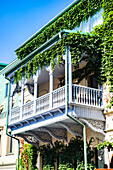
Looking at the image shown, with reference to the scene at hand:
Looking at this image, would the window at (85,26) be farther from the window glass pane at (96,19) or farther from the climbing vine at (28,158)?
the climbing vine at (28,158)

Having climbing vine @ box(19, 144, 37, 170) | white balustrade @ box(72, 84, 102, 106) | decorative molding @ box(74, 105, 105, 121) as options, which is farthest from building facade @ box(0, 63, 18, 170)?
decorative molding @ box(74, 105, 105, 121)

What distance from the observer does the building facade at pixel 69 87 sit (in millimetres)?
14312

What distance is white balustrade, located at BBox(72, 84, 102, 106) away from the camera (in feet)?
46.7

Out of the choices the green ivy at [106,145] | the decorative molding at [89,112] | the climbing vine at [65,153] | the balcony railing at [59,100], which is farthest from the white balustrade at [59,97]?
the green ivy at [106,145]

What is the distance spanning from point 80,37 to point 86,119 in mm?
3570

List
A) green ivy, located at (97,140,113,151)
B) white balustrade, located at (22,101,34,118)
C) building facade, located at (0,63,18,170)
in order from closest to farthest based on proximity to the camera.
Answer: green ivy, located at (97,140,113,151), white balustrade, located at (22,101,34,118), building facade, located at (0,63,18,170)

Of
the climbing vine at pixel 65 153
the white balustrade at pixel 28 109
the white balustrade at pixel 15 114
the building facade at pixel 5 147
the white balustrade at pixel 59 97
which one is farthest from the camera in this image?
the building facade at pixel 5 147

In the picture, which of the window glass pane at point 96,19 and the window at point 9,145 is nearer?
the window glass pane at point 96,19

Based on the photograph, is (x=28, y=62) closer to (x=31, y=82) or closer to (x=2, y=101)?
(x=31, y=82)

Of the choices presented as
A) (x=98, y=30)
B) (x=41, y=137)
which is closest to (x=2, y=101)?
(x=41, y=137)

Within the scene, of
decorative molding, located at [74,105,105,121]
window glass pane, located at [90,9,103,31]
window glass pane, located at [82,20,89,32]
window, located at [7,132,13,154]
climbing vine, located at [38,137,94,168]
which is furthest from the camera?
window, located at [7,132,13,154]

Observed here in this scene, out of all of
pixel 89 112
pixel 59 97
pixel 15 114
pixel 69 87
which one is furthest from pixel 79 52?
pixel 15 114

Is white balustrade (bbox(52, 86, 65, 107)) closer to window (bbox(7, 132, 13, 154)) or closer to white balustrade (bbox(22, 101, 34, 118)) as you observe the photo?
white balustrade (bbox(22, 101, 34, 118))

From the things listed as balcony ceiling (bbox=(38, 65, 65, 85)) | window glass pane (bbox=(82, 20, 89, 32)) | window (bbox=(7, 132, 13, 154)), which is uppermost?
window glass pane (bbox=(82, 20, 89, 32))
